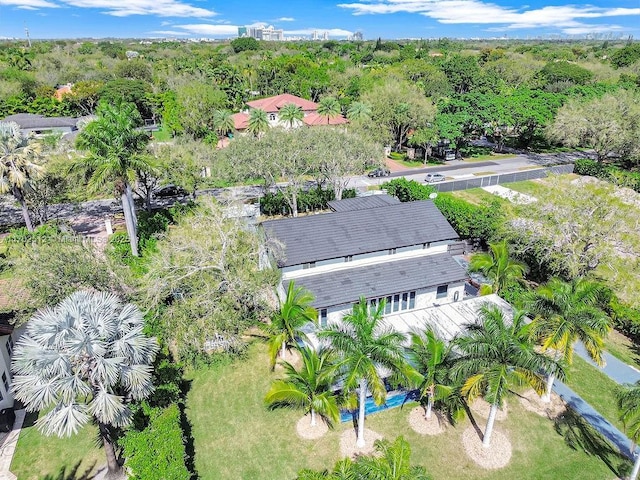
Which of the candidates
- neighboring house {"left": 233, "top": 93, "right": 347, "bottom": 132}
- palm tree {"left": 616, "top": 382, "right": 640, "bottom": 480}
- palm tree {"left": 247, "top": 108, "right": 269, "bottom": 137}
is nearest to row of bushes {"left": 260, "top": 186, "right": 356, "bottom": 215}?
palm tree {"left": 247, "top": 108, "right": 269, "bottom": 137}

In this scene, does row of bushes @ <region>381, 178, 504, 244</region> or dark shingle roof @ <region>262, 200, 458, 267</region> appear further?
row of bushes @ <region>381, 178, 504, 244</region>

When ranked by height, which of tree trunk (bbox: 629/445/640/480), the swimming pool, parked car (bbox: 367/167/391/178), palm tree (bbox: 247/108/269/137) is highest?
palm tree (bbox: 247/108/269/137)

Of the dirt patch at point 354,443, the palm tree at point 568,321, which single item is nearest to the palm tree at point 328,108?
the palm tree at point 568,321

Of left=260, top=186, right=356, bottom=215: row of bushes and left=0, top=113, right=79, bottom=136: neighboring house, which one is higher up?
left=0, top=113, right=79, bottom=136: neighboring house

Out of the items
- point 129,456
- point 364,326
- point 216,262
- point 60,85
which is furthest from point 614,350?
point 60,85

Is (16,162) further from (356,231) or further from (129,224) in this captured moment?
(356,231)

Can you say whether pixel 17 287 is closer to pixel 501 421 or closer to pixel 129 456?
pixel 129 456

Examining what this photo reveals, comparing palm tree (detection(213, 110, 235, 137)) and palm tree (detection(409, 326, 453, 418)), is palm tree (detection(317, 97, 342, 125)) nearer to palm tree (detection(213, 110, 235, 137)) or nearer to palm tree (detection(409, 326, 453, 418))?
palm tree (detection(213, 110, 235, 137))
